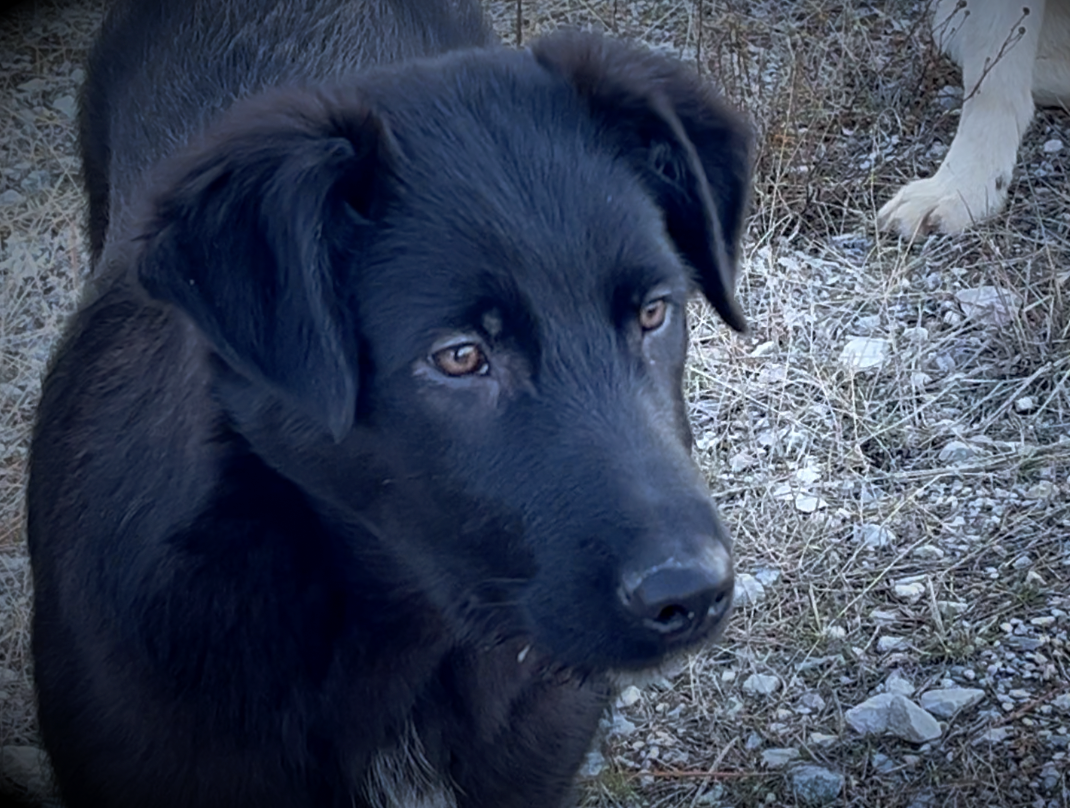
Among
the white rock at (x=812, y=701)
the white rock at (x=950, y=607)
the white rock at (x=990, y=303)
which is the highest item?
the white rock at (x=990, y=303)

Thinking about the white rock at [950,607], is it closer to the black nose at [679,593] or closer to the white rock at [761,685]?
the white rock at [761,685]

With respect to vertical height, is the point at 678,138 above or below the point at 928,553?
above

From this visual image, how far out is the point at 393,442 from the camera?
87.8 inches

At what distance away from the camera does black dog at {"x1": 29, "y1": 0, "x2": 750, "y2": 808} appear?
84.2 inches

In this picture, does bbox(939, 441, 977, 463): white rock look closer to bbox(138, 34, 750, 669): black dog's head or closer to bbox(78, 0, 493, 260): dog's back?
bbox(78, 0, 493, 260): dog's back

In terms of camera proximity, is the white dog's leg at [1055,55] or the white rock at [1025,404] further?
the white dog's leg at [1055,55]

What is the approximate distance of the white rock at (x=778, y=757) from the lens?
335 centimetres

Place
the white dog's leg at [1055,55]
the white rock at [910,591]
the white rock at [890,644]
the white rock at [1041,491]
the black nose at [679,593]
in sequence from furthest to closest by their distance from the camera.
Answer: the white dog's leg at [1055,55] → the white rock at [1041,491] → the white rock at [910,591] → the white rock at [890,644] → the black nose at [679,593]

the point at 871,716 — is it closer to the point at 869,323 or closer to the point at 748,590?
the point at 748,590

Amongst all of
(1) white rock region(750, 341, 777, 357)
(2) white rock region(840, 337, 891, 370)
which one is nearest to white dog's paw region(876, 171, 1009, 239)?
(2) white rock region(840, 337, 891, 370)

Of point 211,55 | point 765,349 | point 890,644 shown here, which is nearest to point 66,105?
point 211,55

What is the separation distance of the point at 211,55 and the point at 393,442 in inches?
64.6

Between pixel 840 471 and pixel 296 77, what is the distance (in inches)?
85.2

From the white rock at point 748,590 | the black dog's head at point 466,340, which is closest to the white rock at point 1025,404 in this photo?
the white rock at point 748,590
